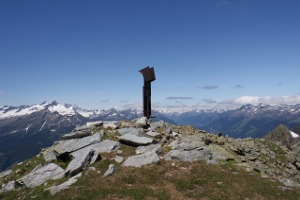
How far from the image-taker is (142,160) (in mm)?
28984

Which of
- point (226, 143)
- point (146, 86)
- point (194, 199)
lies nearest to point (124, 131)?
point (146, 86)

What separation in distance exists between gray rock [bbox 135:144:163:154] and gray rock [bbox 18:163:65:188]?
27.7ft

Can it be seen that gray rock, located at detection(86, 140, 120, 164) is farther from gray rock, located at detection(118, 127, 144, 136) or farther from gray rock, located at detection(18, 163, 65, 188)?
gray rock, located at detection(18, 163, 65, 188)

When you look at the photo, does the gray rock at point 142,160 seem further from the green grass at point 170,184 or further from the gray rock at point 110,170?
the gray rock at point 110,170

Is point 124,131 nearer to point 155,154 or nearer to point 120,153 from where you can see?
point 120,153

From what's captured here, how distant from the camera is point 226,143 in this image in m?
39.1

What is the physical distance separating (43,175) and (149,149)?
1131 cm

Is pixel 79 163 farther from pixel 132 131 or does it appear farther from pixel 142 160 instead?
pixel 132 131

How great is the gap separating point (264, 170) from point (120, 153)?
15.3 metres

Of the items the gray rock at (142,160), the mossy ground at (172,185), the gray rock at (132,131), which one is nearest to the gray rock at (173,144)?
the gray rock at (142,160)

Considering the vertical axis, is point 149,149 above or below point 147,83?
below

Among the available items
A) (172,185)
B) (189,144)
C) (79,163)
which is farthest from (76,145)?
(172,185)

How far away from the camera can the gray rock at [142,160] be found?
1119 inches

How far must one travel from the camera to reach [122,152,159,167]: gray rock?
28.4 m
